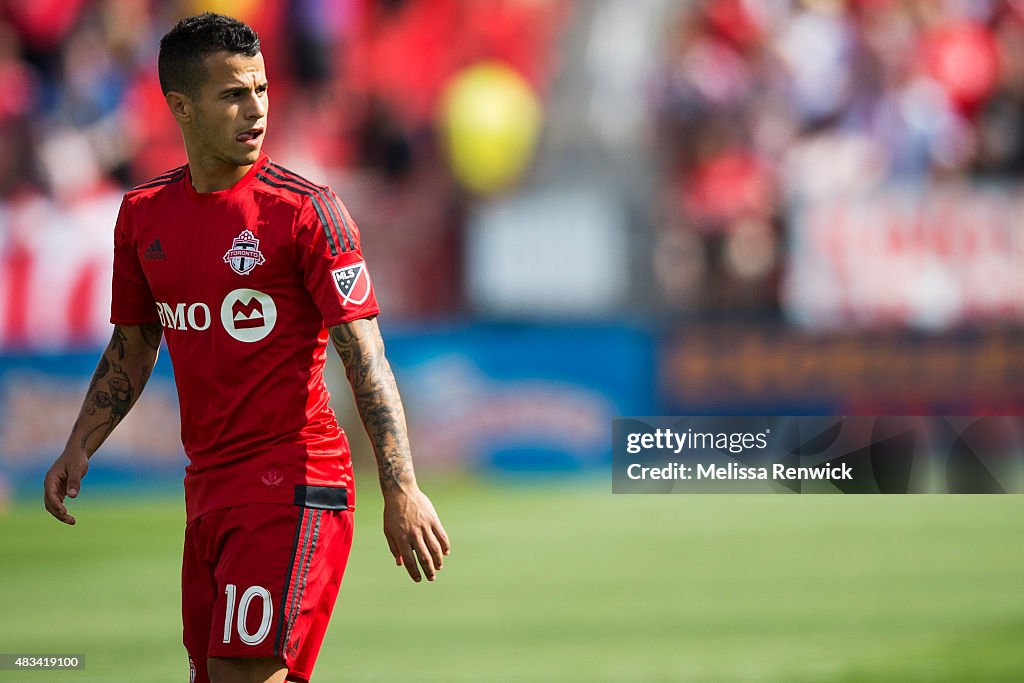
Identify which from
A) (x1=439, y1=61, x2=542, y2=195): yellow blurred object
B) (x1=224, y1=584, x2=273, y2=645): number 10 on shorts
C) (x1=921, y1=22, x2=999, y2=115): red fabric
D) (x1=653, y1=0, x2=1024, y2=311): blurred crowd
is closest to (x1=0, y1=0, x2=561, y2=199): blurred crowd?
(x1=439, y1=61, x2=542, y2=195): yellow blurred object

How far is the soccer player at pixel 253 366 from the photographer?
382cm

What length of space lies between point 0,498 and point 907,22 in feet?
34.3

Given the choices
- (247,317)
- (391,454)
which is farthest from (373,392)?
(247,317)

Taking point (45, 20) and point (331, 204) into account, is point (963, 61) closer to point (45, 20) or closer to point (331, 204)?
point (45, 20)

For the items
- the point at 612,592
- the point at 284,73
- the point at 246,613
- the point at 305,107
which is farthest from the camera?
the point at 284,73

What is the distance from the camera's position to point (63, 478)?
4.25 metres

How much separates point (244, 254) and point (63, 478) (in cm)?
91

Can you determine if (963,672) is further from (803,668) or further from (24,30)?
(24,30)

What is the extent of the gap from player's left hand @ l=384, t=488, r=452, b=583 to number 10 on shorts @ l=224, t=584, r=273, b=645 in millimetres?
377

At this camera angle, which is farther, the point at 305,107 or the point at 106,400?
the point at 305,107

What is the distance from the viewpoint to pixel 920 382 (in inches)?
527

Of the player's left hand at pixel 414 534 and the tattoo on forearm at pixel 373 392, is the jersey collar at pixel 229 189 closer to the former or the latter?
the tattoo on forearm at pixel 373 392

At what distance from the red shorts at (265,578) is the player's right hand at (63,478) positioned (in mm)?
470

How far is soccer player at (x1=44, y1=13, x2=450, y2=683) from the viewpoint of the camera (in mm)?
3824
